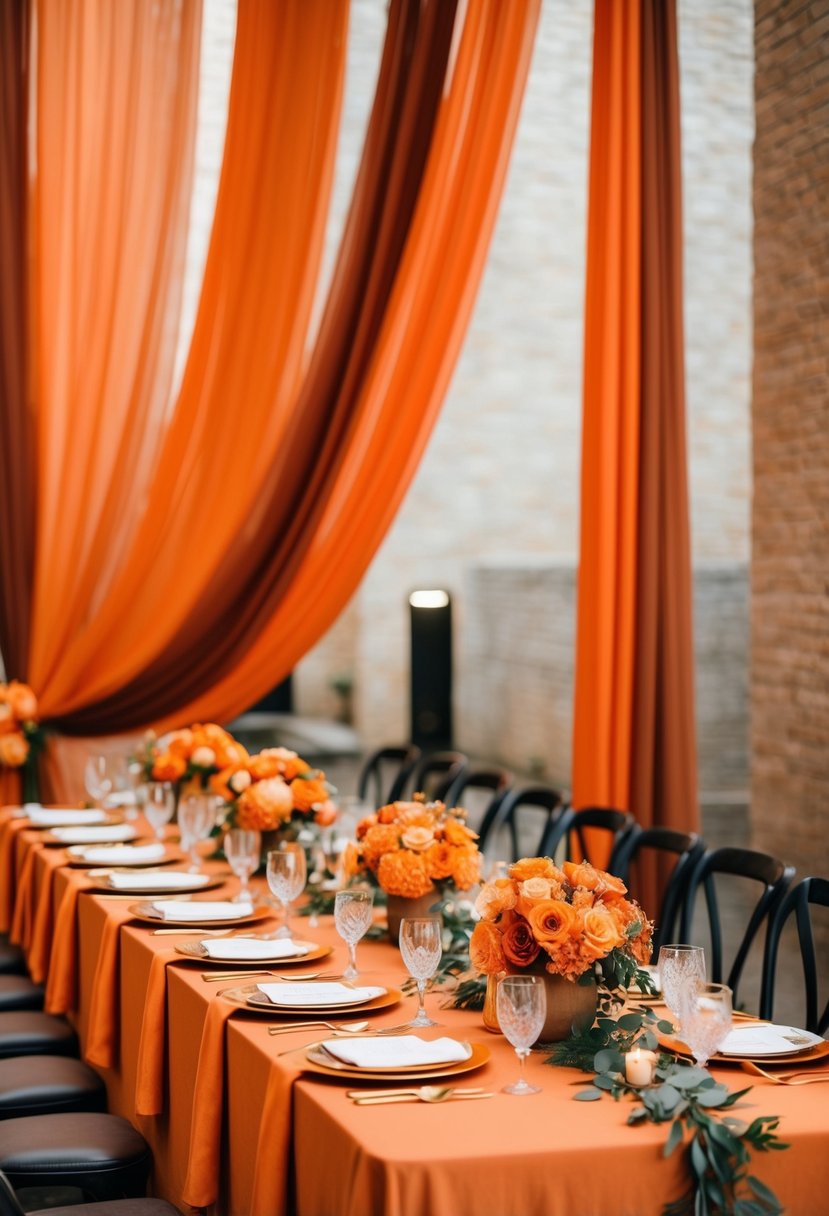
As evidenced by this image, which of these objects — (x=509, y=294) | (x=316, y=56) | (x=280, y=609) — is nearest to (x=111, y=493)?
(x=280, y=609)

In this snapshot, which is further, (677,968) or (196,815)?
(196,815)

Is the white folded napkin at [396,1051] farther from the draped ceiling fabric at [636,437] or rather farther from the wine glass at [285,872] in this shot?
the draped ceiling fabric at [636,437]

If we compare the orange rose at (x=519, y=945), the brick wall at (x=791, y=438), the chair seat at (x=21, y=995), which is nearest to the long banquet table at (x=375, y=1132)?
the orange rose at (x=519, y=945)

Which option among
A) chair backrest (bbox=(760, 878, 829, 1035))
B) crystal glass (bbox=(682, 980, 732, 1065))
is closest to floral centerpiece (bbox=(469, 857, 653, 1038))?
crystal glass (bbox=(682, 980, 732, 1065))

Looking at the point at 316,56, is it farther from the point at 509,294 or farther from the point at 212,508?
the point at 509,294

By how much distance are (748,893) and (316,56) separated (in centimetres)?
419

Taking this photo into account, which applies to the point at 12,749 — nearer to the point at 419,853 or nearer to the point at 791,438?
the point at 419,853

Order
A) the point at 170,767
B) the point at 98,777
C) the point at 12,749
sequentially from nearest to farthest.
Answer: the point at 170,767, the point at 98,777, the point at 12,749

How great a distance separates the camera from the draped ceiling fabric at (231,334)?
4828 mm

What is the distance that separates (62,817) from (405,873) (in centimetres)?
212

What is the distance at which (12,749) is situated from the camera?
5.18m

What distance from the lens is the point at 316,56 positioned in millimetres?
4977

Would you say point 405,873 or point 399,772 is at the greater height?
point 405,873

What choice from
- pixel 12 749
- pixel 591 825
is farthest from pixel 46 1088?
pixel 12 749
